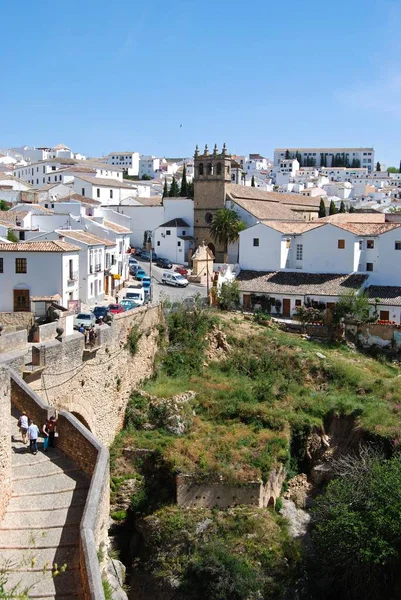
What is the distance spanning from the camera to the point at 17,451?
12.1 meters

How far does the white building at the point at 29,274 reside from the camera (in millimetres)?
25484

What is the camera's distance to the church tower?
44500 millimetres

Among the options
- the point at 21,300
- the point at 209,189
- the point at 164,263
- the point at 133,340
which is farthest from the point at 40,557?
the point at 209,189

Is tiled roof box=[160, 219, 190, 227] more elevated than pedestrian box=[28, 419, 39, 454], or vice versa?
tiled roof box=[160, 219, 190, 227]

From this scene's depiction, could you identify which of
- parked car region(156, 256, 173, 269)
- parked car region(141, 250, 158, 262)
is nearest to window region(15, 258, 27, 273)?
parked car region(156, 256, 173, 269)

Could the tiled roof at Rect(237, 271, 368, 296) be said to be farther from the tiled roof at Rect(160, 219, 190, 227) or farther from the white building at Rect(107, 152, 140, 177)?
the white building at Rect(107, 152, 140, 177)

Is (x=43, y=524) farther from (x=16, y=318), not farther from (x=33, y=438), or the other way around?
(x=16, y=318)

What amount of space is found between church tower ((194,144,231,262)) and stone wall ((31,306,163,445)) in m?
22.5

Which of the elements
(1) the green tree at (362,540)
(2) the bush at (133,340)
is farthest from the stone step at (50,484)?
(2) the bush at (133,340)

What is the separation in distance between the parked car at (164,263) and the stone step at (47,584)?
3495cm

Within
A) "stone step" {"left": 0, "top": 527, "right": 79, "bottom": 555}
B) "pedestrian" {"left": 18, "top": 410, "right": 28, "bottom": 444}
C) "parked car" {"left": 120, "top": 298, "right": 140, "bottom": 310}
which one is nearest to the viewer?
"stone step" {"left": 0, "top": 527, "right": 79, "bottom": 555}

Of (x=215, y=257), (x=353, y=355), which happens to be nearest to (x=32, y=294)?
(x=353, y=355)

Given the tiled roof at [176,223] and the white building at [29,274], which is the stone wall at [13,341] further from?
the tiled roof at [176,223]

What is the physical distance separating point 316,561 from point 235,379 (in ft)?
28.5
